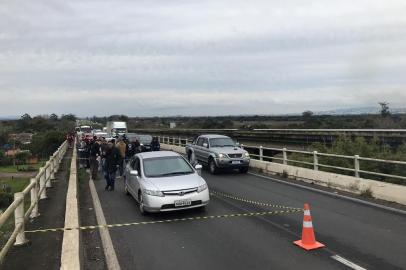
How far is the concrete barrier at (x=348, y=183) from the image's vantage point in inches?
478

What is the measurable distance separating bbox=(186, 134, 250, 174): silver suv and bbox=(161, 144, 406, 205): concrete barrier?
3.96 feet

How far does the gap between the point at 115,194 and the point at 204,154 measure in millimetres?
7465

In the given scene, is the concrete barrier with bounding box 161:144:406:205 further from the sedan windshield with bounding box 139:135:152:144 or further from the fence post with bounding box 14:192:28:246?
the sedan windshield with bounding box 139:135:152:144

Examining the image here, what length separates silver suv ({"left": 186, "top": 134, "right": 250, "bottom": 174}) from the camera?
791 inches

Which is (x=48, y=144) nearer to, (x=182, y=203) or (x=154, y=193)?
(x=154, y=193)

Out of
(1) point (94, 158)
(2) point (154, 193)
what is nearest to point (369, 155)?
(1) point (94, 158)

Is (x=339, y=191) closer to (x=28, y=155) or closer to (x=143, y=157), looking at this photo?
(x=143, y=157)

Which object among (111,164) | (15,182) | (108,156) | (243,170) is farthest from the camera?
(15,182)

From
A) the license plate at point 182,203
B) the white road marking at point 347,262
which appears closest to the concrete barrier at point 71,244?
the license plate at point 182,203

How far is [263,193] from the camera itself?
1421 cm

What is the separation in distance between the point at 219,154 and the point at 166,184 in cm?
933

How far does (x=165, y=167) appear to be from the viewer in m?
12.1

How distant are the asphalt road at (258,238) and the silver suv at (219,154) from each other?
7.28 m

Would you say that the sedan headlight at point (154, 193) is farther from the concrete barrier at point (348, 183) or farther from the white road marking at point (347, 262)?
the concrete barrier at point (348, 183)
